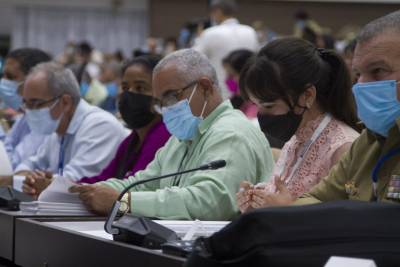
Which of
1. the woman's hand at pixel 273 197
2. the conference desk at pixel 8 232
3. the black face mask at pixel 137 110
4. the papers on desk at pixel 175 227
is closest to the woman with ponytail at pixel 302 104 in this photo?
the woman's hand at pixel 273 197

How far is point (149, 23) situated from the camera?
16.8 meters

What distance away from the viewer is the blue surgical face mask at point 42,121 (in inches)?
192

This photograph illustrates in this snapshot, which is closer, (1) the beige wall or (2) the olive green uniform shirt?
(2) the olive green uniform shirt

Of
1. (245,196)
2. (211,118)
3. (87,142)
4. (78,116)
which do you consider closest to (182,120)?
(211,118)

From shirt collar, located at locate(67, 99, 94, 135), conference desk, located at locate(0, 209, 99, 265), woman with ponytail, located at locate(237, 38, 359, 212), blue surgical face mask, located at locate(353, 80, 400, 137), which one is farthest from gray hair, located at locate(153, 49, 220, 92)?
shirt collar, located at locate(67, 99, 94, 135)

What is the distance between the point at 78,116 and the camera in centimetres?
490

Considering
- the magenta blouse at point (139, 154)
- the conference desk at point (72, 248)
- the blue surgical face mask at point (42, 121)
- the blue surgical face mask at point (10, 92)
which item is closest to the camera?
the conference desk at point (72, 248)

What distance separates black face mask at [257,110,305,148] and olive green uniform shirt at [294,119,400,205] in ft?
1.04

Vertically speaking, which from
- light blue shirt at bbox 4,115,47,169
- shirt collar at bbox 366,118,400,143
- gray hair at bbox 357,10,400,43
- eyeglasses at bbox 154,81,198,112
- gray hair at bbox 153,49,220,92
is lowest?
light blue shirt at bbox 4,115,47,169

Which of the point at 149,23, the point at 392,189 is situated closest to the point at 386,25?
the point at 392,189

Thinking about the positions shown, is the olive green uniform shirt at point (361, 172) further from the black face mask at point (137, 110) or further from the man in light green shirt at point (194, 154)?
the black face mask at point (137, 110)

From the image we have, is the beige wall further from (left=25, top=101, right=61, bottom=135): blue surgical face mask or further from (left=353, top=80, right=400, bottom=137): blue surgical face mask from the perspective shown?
(left=353, top=80, right=400, bottom=137): blue surgical face mask

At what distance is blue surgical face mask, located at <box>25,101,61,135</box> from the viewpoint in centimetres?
487

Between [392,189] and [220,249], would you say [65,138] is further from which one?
[220,249]
